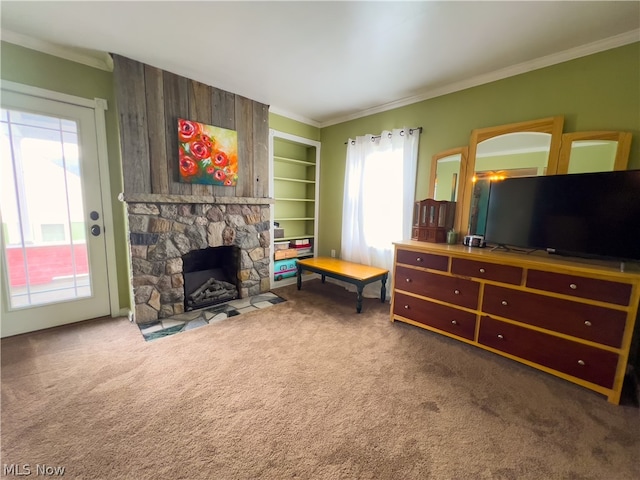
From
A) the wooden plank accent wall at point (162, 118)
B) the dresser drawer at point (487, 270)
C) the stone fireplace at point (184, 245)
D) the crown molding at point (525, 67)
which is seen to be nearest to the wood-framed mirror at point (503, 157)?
the crown molding at point (525, 67)

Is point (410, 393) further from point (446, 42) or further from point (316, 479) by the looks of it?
point (446, 42)

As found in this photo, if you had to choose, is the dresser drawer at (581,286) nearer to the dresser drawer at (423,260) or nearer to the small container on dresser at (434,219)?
the dresser drawer at (423,260)

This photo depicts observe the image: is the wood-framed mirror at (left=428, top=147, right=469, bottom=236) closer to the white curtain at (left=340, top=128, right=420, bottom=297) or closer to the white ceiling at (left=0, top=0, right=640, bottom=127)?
the white curtain at (left=340, top=128, right=420, bottom=297)

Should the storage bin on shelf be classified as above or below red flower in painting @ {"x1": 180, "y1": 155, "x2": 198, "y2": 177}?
below

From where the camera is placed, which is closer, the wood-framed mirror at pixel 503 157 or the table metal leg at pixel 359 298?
the wood-framed mirror at pixel 503 157

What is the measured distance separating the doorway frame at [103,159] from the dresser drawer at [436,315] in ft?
9.65

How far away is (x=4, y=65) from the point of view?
203 centimetres

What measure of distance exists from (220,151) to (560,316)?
342 centimetres

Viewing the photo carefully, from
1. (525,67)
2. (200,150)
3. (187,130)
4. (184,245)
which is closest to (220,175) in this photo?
(200,150)

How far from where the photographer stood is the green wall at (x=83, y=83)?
2074 millimetres

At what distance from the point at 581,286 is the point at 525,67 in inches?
76.0
